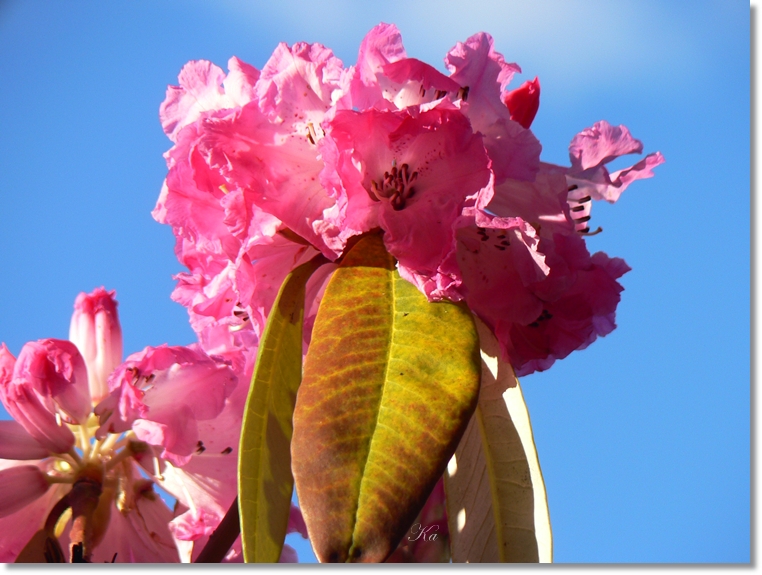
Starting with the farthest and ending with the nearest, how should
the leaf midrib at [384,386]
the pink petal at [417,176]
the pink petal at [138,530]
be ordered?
the pink petal at [138,530], the pink petal at [417,176], the leaf midrib at [384,386]

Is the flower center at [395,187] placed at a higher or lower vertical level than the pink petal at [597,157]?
lower

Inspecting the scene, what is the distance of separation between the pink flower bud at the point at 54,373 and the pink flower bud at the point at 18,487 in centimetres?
5

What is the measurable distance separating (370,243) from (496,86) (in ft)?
0.50

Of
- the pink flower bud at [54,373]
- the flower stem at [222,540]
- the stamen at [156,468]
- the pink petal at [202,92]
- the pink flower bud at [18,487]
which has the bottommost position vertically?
the flower stem at [222,540]

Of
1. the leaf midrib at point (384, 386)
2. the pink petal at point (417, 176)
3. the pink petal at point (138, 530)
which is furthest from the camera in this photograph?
the pink petal at point (138, 530)

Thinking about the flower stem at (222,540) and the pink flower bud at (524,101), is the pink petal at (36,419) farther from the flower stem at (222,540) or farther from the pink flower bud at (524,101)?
the pink flower bud at (524,101)

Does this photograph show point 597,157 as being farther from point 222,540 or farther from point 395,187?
point 222,540

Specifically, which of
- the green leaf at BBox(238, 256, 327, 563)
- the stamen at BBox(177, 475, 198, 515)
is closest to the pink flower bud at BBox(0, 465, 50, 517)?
the stamen at BBox(177, 475, 198, 515)

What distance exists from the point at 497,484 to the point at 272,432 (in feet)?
0.62

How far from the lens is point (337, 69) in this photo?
0.66m

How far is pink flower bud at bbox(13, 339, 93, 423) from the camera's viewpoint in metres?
0.65

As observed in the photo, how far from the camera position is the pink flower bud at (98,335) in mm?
720

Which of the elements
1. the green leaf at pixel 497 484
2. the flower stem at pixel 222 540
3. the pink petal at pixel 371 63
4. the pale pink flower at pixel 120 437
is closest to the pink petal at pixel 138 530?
the pale pink flower at pixel 120 437

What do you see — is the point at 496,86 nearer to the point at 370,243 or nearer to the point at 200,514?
the point at 370,243
